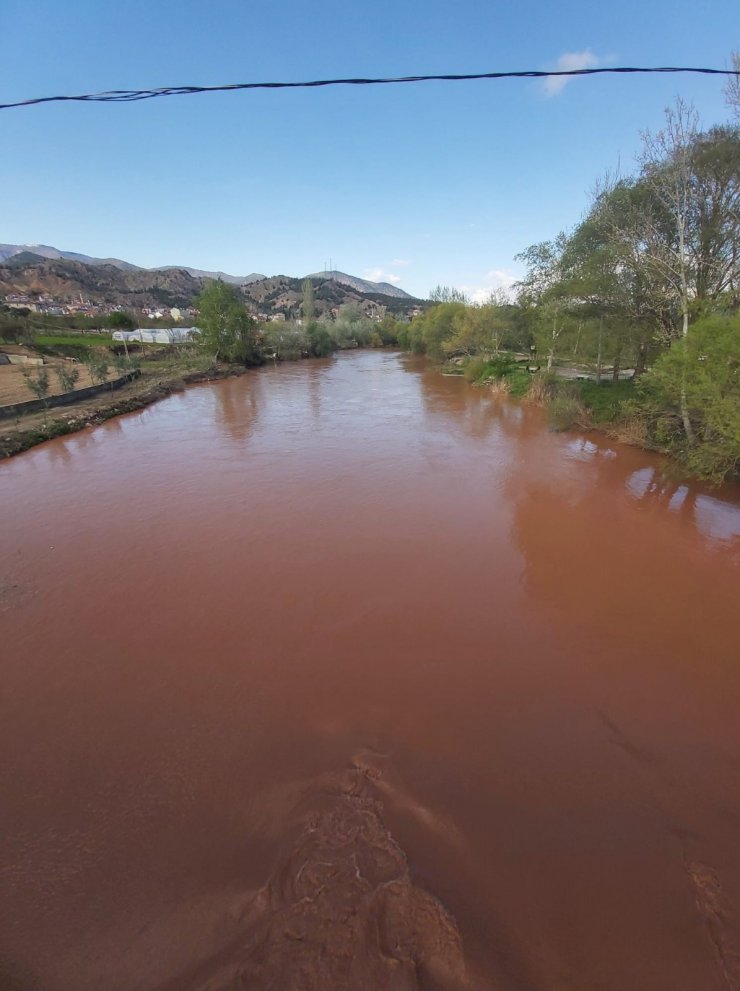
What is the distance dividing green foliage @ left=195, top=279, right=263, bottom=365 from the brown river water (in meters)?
28.8

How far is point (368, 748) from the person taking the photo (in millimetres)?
4105

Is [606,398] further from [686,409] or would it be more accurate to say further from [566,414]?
[686,409]

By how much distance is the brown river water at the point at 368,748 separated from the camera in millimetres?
2703

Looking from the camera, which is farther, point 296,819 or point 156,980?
point 296,819

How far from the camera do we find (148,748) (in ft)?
13.6

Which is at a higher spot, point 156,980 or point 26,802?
point 156,980

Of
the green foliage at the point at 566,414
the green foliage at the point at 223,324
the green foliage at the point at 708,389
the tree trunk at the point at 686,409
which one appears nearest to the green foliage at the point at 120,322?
the green foliage at the point at 223,324

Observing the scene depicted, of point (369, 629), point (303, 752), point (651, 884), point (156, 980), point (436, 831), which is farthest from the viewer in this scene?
point (369, 629)

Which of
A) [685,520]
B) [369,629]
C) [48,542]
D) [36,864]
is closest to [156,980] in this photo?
[36,864]

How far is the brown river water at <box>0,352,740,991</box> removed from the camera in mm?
2703

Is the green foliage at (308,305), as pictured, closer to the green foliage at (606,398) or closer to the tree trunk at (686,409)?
the green foliage at (606,398)

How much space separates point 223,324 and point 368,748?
37.0 metres

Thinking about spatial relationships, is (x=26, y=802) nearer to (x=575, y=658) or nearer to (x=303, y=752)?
(x=303, y=752)

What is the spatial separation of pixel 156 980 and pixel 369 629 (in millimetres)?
3763
